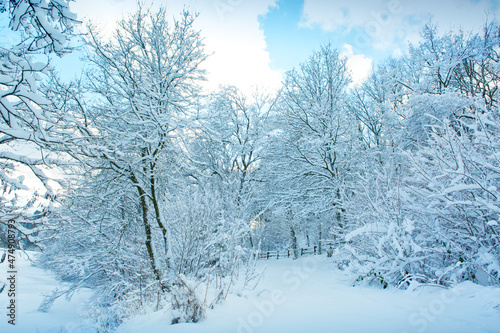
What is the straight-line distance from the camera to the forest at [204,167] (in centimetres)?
278

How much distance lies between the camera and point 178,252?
5.12 meters

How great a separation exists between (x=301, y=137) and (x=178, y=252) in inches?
268

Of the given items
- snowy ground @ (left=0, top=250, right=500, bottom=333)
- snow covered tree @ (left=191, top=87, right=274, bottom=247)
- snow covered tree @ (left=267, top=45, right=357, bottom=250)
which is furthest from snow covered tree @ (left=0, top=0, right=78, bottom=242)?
snow covered tree @ (left=191, top=87, right=274, bottom=247)

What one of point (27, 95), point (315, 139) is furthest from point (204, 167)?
point (27, 95)

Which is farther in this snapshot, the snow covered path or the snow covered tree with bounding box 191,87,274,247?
the snow covered tree with bounding box 191,87,274,247

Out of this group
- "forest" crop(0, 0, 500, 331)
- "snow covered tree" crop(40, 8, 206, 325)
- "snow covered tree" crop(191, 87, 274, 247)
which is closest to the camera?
"forest" crop(0, 0, 500, 331)

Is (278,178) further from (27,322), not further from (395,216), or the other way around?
(27,322)

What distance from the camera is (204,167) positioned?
12.3 metres

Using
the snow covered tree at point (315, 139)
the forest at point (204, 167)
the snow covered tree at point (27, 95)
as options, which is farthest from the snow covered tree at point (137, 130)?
the snow covered tree at point (315, 139)

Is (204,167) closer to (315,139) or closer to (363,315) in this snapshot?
(315,139)

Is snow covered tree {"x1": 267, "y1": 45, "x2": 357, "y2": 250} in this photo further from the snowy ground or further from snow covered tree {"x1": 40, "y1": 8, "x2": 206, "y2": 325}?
the snowy ground

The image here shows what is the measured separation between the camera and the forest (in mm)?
2781

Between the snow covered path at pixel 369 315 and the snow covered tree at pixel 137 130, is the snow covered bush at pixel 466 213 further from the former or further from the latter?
the snow covered tree at pixel 137 130

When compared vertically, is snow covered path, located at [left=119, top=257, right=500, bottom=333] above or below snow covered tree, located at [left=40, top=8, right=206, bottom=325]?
below
